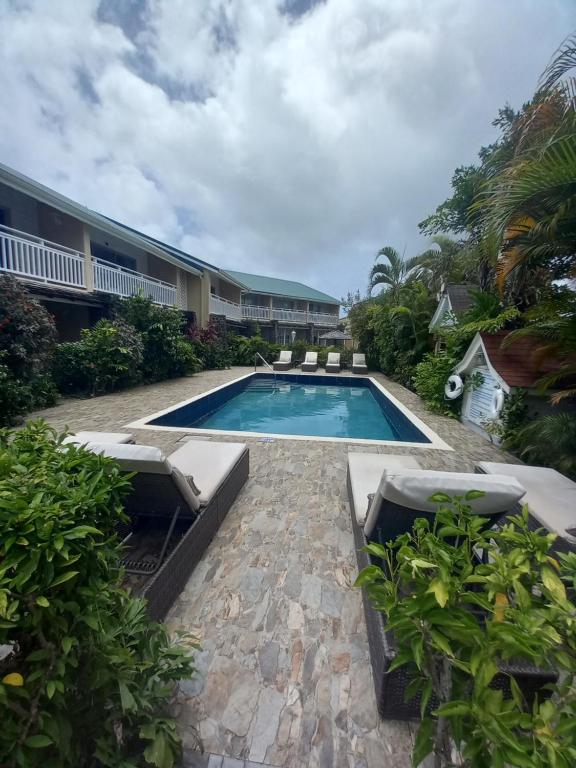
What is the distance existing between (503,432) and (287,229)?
Answer: 107 feet

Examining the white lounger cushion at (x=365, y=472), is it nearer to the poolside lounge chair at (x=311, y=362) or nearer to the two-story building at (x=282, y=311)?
the poolside lounge chair at (x=311, y=362)

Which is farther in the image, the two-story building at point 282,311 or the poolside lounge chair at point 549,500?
the two-story building at point 282,311

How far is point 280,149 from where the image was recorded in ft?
56.0

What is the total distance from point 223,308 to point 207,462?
56.8 ft

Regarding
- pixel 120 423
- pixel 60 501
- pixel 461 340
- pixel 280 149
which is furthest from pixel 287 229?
pixel 60 501

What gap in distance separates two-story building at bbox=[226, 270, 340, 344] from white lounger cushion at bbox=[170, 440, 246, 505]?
22524 mm

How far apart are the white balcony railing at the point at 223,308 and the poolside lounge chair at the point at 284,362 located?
173 inches

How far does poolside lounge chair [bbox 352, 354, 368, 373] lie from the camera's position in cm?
1783

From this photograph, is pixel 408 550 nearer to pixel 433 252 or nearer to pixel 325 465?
pixel 325 465

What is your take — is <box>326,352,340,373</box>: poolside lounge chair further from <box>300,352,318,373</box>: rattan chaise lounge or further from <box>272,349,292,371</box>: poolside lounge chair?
<box>272,349,292,371</box>: poolside lounge chair

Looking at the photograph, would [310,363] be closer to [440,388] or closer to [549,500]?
[440,388]

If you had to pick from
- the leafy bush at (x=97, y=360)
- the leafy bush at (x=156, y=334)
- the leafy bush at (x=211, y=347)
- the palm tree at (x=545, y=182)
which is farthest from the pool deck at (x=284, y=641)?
the leafy bush at (x=211, y=347)

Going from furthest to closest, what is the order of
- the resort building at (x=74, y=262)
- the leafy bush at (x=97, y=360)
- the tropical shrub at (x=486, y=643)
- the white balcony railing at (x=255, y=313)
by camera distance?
the white balcony railing at (x=255, y=313)
the leafy bush at (x=97, y=360)
the resort building at (x=74, y=262)
the tropical shrub at (x=486, y=643)

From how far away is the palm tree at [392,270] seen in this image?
18.0 metres
